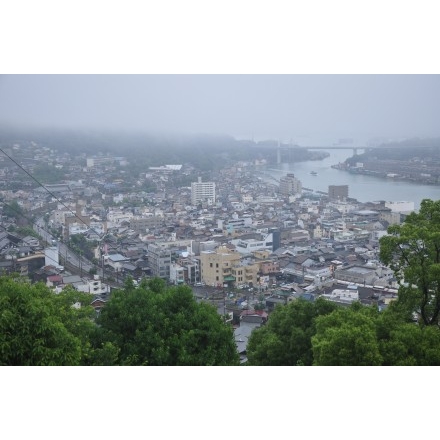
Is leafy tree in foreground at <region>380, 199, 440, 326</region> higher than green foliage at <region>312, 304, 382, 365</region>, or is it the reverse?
leafy tree in foreground at <region>380, 199, 440, 326</region>

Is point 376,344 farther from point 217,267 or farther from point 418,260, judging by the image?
point 217,267

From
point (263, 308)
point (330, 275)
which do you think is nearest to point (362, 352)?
point (263, 308)

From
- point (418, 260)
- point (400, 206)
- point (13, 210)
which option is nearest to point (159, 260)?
point (13, 210)

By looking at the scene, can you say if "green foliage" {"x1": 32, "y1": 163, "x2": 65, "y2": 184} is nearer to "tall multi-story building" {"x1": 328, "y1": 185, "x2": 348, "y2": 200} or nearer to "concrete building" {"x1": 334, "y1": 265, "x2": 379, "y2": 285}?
"tall multi-story building" {"x1": 328, "y1": 185, "x2": 348, "y2": 200}

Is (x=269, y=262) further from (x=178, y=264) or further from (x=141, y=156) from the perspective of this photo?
(x=141, y=156)

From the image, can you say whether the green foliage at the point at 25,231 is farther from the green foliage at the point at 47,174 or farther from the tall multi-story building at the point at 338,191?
the tall multi-story building at the point at 338,191

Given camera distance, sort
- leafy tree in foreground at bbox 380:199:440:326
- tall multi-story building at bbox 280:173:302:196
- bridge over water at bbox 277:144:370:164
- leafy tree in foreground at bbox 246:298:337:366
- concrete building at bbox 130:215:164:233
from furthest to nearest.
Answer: concrete building at bbox 130:215:164:233, tall multi-story building at bbox 280:173:302:196, bridge over water at bbox 277:144:370:164, leafy tree in foreground at bbox 246:298:337:366, leafy tree in foreground at bbox 380:199:440:326

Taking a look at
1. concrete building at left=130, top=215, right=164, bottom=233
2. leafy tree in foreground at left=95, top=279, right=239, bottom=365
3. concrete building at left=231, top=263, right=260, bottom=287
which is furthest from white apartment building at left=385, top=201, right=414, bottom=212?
leafy tree in foreground at left=95, top=279, right=239, bottom=365
